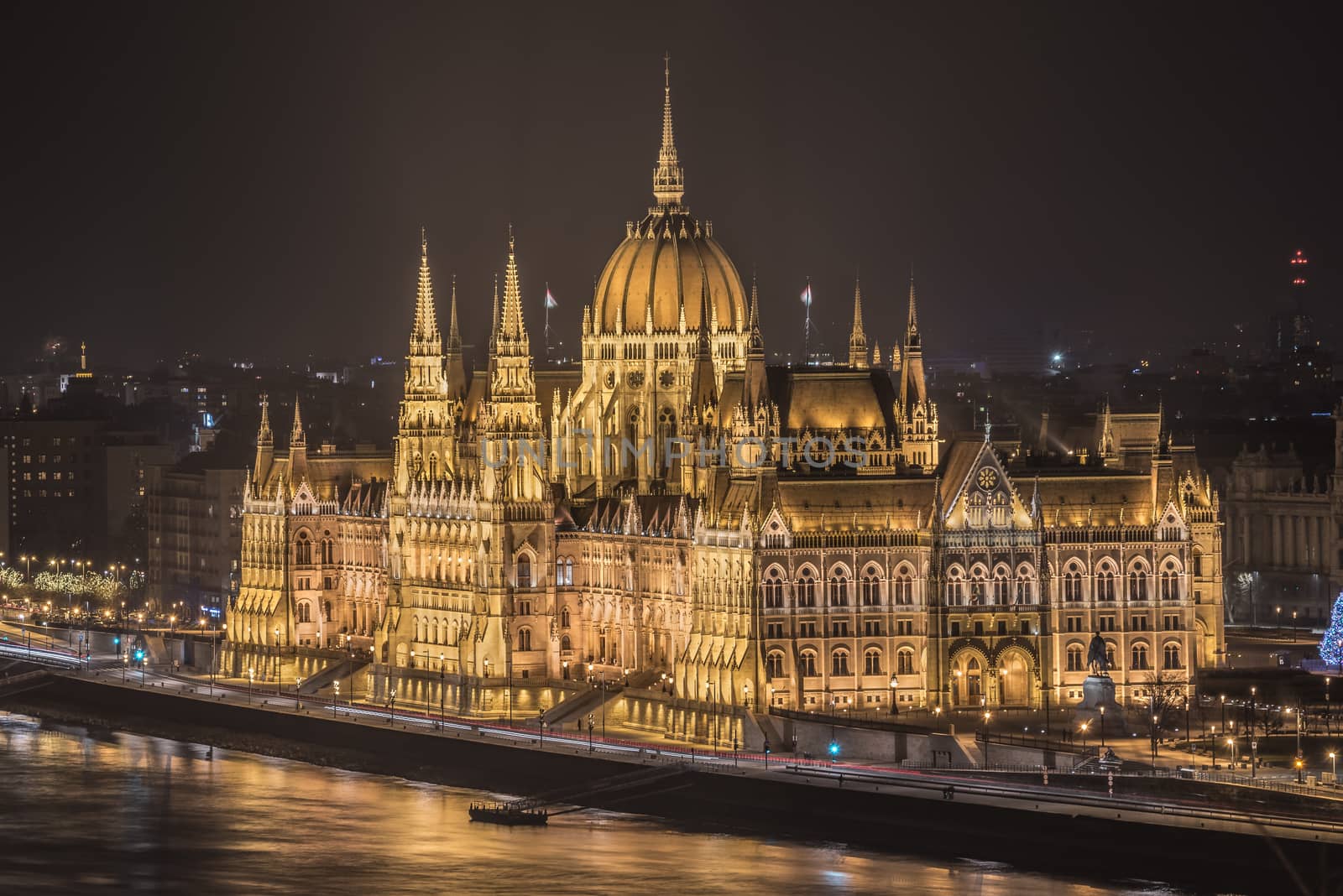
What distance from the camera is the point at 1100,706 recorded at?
15962 cm

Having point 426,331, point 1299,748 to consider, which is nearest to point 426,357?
point 426,331

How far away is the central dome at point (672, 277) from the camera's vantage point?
621ft

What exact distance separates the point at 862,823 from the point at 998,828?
605 centimetres

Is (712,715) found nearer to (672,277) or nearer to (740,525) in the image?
(740,525)

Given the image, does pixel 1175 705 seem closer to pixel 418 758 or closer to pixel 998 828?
pixel 998 828

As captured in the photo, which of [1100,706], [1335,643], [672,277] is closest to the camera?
[1100,706]

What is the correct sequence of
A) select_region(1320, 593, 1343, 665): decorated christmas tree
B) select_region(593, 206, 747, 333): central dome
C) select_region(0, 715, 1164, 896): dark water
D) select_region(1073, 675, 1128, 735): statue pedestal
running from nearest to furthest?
select_region(0, 715, 1164, 896): dark water, select_region(1073, 675, 1128, 735): statue pedestal, select_region(1320, 593, 1343, 665): decorated christmas tree, select_region(593, 206, 747, 333): central dome

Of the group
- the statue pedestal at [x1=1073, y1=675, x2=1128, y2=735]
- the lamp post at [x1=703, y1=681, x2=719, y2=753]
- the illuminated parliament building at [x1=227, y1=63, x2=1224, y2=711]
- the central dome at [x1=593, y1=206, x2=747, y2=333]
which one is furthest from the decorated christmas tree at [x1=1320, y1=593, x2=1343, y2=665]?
the central dome at [x1=593, y1=206, x2=747, y2=333]

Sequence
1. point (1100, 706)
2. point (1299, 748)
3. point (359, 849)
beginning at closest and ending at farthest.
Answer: point (359, 849) → point (1299, 748) → point (1100, 706)

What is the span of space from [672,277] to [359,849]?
153 ft

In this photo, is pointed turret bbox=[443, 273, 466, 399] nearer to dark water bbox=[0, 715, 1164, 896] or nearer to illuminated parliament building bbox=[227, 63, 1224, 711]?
illuminated parliament building bbox=[227, 63, 1224, 711]

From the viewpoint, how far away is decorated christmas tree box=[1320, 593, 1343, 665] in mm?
165750

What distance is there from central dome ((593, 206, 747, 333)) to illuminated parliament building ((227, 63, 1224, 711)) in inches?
5.7

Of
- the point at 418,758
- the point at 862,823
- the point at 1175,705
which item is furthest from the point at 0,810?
the point at 1175,705
